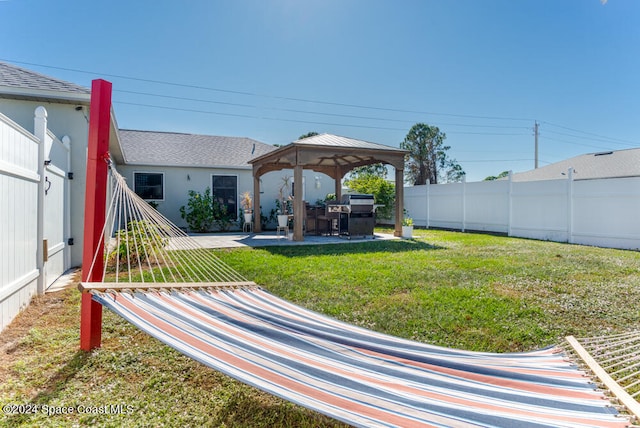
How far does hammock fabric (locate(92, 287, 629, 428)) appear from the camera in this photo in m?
1.31

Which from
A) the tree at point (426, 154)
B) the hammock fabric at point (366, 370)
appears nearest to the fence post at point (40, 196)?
the hammock fabric at point (366, 370)

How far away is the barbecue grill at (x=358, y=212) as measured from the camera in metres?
9.61

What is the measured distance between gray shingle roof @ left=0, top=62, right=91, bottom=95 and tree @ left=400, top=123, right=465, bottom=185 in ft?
74.3

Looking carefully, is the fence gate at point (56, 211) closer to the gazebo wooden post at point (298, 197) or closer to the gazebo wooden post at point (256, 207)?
the gazebo wooden post at point (298, 197)

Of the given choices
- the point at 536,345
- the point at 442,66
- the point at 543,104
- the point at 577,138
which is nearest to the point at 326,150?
the point at 536,345

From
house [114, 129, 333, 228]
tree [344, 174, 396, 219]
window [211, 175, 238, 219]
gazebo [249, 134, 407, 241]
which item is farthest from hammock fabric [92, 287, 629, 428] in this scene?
tree [344, 174, 396, 219]

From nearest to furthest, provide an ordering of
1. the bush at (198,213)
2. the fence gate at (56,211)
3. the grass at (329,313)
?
the grass at (329,313) < the fence gate at (56,211) < the bush at (198,213)

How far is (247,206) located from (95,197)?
10.2 meters

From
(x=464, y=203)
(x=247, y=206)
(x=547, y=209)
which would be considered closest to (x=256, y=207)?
(x=247, y=206)

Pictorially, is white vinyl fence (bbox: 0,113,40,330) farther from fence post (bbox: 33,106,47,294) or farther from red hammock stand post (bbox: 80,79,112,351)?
red hammock stand post (bbox: 80,79,112,351)

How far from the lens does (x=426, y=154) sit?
26141mm

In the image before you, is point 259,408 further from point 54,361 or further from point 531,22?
point 531,22

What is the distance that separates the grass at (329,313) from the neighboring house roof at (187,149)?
24.0 feet

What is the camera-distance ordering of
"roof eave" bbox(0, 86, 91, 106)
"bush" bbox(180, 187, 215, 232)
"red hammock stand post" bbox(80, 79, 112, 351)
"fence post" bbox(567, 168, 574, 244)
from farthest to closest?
"bush" bbox(180, 187, 215, 232) → "fence post" bbox(567, 168, 574, 244) → "roof eave" bbox(0, 86, 91, 106) → "red hammock stand post" bbox(80, 79, 112, 351)
